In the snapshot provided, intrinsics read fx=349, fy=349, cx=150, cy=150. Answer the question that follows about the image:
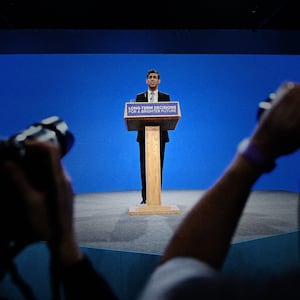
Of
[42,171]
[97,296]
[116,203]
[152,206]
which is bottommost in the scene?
[116,203]

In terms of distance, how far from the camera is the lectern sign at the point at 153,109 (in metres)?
2.56

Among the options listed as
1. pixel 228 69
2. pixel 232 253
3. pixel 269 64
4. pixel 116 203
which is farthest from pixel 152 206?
pixel 269 64

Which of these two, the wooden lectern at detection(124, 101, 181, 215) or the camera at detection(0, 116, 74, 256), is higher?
the camera at detection(0, 116, 74, 256)

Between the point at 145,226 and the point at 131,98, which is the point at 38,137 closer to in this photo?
the point at 145,226

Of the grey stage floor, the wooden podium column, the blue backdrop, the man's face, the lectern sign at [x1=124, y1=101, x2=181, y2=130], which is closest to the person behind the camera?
the grey stage floor

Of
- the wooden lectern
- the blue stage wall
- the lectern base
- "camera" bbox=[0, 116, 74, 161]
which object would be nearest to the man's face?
the wooden lectern

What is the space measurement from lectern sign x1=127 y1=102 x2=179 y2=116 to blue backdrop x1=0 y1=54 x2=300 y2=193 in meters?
2.45

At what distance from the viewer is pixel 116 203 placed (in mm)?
3619

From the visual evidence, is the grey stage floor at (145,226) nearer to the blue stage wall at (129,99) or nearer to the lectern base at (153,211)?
the lectern base at (153,211)

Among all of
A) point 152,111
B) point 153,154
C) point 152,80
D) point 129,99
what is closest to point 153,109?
point 152,111

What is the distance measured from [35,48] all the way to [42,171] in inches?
200

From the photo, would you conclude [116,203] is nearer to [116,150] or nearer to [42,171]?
[116,150]

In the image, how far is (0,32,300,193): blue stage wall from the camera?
193 inches

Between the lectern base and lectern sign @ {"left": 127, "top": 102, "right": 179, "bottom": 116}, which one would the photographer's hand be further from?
the lectern base
